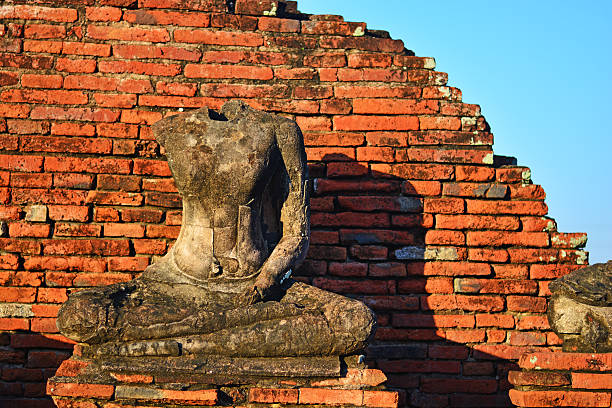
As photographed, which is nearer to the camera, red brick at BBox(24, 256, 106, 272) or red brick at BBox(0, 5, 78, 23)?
red brick at BBox(24, 256, 106, 272)

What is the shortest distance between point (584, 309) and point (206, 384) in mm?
2406

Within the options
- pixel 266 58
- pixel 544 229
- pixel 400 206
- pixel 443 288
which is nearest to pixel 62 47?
pixel 266 58

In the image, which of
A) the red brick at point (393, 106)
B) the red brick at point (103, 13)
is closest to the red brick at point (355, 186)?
the red brick at point (393, 106)

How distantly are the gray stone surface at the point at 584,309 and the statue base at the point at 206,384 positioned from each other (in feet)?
4.92

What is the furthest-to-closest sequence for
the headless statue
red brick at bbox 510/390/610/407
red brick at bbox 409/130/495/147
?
1. red brick at bbox 409/130/495/147
2. red brick at bbox 510/390/610/407
3. the headless statue

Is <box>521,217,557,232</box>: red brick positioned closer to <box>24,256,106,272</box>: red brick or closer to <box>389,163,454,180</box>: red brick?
<box>389,163,454,180</box>: red brick

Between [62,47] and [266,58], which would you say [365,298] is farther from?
[62,47]

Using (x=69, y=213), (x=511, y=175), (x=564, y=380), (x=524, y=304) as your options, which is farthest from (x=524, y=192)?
(x=69, y=213)

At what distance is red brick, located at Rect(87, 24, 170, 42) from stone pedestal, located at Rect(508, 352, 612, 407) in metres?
3.34

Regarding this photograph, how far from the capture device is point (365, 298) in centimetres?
539

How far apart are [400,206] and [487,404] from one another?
1.48 metres

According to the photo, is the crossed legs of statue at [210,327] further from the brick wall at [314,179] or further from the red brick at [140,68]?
the red brick at [140,68]

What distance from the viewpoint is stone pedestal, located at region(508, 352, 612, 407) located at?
438 cm

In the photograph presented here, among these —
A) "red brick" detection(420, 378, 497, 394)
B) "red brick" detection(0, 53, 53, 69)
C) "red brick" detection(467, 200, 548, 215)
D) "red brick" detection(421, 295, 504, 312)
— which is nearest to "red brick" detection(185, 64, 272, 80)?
"red brick" detection(0, 53, 53, 69)
